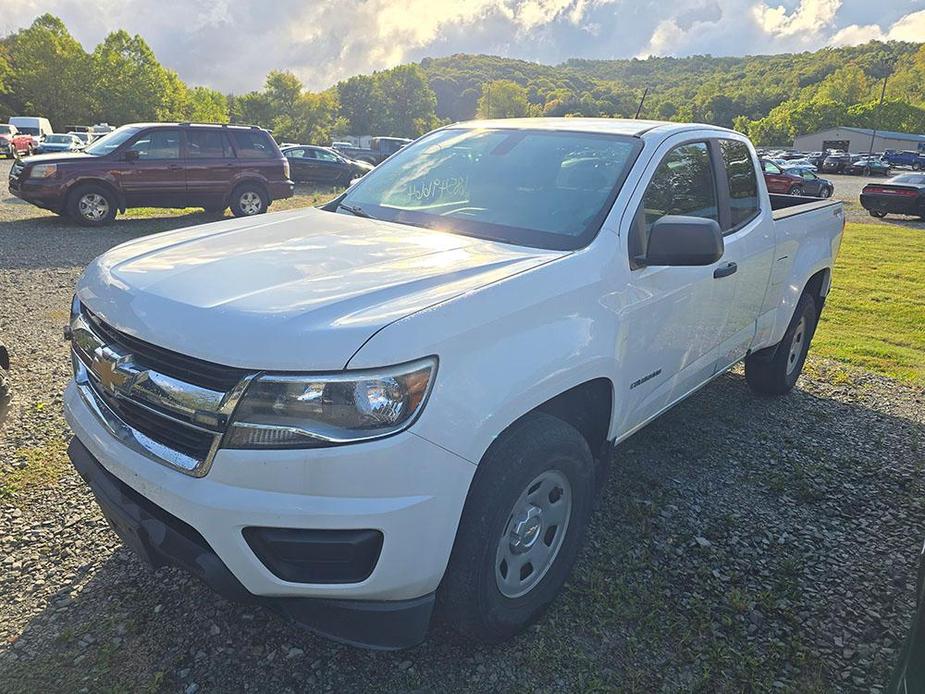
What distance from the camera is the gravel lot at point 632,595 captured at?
237 cm

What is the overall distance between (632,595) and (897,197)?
22418 mm

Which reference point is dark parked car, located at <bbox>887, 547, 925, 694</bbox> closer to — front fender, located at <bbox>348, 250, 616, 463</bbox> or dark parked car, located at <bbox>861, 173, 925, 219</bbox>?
front fender, located at <bbox>348, 250, 616, 463</bbox>

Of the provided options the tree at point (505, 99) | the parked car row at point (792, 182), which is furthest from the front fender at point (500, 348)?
the tree at point (505, 99)

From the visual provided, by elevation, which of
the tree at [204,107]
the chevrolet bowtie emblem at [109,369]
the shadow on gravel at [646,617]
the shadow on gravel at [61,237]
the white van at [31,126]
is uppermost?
the tree at [204,107]

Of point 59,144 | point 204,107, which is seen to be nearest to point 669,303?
point 59,144

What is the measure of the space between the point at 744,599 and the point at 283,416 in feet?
7.02

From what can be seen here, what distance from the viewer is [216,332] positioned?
1.89m

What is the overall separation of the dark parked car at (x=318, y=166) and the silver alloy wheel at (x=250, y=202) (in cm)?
937

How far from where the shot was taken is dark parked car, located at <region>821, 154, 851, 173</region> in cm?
5350

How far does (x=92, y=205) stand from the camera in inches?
448

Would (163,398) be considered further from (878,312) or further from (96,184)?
(96,184)

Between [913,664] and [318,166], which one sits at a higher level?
[318,166]

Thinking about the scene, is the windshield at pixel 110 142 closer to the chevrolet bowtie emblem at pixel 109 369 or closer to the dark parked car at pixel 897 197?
the chevrolet bowtie emblem at pixel 109 369

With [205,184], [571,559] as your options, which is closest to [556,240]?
[571,559]
